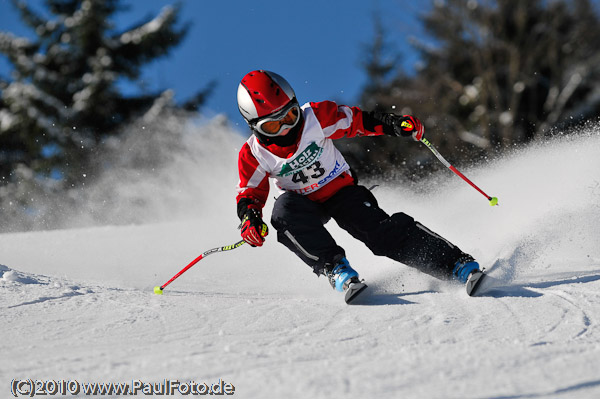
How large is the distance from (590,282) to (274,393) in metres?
2.12

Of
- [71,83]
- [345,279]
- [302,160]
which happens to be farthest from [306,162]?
[71,83]

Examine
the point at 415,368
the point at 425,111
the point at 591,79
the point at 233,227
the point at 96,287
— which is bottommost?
the point at 415,368

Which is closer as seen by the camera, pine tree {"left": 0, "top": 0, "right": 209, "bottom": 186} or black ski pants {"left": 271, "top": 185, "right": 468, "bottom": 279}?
black ski pants {"left": 271, "top": 185, "right": 468, "bottom": 279}

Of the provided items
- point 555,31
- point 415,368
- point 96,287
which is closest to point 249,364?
point 415,368

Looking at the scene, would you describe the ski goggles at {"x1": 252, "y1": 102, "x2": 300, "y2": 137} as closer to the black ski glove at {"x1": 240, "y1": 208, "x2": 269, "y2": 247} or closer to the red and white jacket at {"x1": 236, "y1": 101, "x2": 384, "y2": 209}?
the red and white jacket at {"x1": 236, "y1": 101, "x2": 384, "y2": 209}

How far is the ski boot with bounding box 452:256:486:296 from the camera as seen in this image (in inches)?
112

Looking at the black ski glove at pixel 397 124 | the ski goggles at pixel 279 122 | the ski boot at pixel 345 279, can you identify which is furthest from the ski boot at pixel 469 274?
the ski goggles at pixel 279 122

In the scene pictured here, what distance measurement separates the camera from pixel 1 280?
322cm

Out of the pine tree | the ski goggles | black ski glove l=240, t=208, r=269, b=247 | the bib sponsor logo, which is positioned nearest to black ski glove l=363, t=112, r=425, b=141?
the bib sponsor logo

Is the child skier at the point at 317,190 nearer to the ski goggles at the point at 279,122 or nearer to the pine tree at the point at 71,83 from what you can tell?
the ski goggles at the point at 279,122

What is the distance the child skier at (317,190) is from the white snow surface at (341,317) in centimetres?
19

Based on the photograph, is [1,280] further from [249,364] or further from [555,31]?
[555,31]

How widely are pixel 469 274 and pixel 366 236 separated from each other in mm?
682

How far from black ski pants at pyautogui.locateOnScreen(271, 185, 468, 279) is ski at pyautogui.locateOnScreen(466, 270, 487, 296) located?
285 mm
